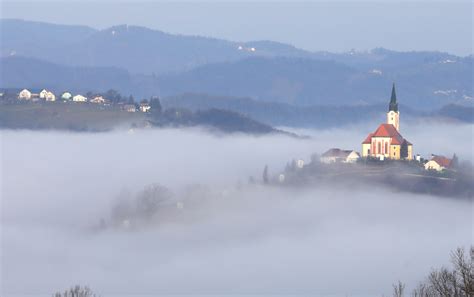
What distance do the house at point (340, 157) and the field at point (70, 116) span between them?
29.9 meters

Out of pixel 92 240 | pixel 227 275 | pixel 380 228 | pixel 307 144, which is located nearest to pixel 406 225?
pixel 380 228

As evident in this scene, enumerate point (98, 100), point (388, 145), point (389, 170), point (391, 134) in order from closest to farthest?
point (389, 170)
point (391, 134)
point (388, 145)
point (98, 100)

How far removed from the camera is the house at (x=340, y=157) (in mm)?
147000

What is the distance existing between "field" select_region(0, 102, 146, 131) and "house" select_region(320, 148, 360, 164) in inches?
1176

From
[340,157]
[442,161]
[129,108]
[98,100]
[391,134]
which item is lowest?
[442,161]

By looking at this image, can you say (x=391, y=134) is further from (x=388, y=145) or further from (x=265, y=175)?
(x=265, y=175)

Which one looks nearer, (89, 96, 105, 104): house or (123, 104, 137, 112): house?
(123, 104, 137, 112): house

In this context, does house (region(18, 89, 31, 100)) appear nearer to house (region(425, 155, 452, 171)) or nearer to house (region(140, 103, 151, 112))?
house (region(140, 103, 151, 112))

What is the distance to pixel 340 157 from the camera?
490 ft

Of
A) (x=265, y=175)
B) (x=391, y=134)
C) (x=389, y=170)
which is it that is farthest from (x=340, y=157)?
(x=265, y=175)

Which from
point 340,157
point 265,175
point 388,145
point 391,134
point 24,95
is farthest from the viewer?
point 24,95

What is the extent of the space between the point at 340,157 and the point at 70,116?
3599 centimetres

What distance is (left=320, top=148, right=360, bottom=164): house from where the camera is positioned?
147m

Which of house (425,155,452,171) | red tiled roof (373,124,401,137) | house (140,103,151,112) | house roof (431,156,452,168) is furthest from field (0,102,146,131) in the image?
house (425,155,452,171)
